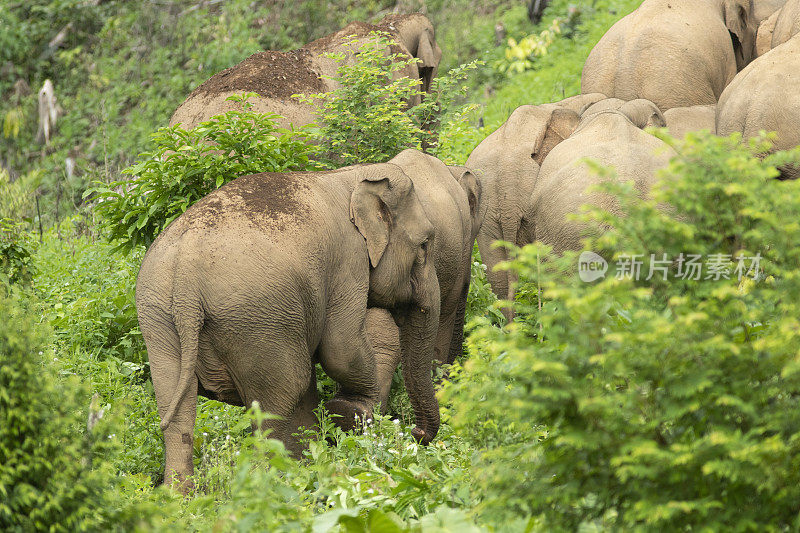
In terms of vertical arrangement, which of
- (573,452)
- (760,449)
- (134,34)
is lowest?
(134,34)

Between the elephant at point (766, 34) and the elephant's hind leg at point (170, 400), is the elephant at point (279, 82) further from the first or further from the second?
the elephant at point (766, 34)

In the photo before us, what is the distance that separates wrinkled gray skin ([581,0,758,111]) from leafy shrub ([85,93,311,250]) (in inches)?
156

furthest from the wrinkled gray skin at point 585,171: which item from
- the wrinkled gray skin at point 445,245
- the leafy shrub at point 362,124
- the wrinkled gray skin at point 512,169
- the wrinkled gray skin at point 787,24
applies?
the wrinkled gray skin at point 787,24

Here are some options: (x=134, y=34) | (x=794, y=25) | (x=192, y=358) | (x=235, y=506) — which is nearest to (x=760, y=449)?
(x=235, y=506)

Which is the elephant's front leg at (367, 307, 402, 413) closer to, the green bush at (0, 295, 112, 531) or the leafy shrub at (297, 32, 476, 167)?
the leafy shrub at (297, 32, 476, 167)

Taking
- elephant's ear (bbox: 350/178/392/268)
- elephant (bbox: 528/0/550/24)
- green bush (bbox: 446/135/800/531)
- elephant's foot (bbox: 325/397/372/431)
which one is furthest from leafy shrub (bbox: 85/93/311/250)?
elephant (bbox: 528/0/550/24)

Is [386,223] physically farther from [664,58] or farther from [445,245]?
[664,58]

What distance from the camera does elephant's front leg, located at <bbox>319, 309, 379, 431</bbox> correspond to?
6.12m

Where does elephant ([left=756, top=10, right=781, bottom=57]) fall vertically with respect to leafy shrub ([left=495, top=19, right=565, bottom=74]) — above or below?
below

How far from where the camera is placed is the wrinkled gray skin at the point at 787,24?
8.68 metres

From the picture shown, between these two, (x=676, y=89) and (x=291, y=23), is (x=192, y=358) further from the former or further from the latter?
(x=291, y=23)

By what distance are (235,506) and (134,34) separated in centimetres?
1710

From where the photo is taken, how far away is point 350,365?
6277 millimetres

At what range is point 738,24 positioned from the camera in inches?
403
